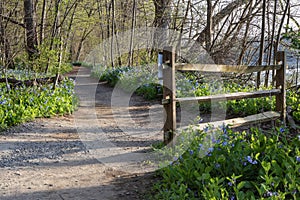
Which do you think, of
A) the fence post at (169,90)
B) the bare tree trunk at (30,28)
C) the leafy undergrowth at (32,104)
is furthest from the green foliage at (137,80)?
the fence post at (169,90)

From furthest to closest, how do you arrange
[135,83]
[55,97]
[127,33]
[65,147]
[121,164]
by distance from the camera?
[127,33]
[135,83]
[55,97]
[65,147]
[121,164]

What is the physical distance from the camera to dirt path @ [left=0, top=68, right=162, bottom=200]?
10.9 ft

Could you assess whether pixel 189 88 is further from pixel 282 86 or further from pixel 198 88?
pixel 282 86

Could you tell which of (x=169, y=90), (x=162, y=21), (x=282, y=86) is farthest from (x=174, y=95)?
(x=162, y=21)

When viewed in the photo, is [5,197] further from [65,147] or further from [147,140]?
[147,140]

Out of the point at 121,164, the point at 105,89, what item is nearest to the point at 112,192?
the point at 121,164

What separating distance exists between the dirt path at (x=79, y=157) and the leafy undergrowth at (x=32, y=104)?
0.20 meters

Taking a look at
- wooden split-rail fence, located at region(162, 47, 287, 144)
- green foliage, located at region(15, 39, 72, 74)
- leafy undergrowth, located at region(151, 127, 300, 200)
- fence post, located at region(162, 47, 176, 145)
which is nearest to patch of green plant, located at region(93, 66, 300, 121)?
wooden split-rail fence, located at region(162, 47, 287, 144)

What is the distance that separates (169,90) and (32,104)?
3666mm

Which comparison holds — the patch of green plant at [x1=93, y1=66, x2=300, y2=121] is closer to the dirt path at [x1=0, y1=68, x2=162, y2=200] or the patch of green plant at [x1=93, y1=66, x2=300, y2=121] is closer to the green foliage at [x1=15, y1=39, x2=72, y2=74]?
the dirt path at [x1=0, y1=68, x2=162, y2=200]

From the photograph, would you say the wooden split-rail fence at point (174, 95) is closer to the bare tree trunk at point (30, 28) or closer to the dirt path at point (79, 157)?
the dirt path at point (79, 157)

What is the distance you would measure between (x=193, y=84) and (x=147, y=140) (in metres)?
3.65

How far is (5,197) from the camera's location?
3.11 meters

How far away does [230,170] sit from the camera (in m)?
2.92
